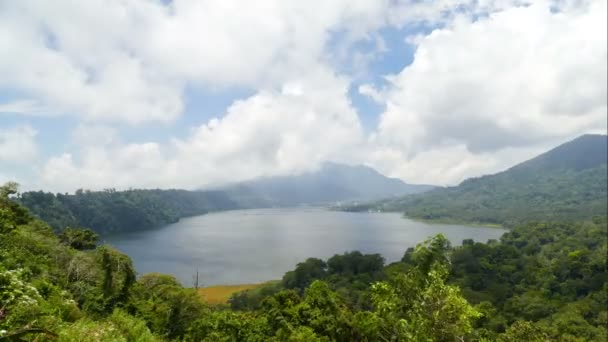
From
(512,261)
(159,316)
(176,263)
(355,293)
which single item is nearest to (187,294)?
(159,316)

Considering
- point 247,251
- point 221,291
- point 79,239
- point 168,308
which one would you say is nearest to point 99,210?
point 247,251

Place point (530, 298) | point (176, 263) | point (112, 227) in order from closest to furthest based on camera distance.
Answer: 1. point (530, 298)
2. point (176, 263)
3. point (112, 227)

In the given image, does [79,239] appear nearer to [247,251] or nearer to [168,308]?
[168,308]

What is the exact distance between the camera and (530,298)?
4409 cm

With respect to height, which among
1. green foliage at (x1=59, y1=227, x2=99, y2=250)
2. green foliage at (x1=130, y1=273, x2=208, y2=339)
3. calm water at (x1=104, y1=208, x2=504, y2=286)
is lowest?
calm water at (x1=104, y1=208, x2=504, y2=286)

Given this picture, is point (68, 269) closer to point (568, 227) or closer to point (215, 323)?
point (215, 323)

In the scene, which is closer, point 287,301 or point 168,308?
point 168,308

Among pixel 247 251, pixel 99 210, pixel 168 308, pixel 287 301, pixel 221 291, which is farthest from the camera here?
pixel 99 210

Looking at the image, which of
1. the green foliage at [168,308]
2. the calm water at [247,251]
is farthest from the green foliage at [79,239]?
the calm water at [247,251]

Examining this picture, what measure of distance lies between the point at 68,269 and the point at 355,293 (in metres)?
35.4

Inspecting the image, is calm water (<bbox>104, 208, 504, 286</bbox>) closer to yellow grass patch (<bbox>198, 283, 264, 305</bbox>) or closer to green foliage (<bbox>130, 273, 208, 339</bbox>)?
yellow grass patch (<bbox>198, 283, 264, 305</bbox>)

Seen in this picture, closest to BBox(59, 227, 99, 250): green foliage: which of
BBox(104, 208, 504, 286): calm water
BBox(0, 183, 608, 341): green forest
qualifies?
BBox(0, 183, 608, 341): green forest

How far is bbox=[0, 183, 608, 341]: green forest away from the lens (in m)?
8.06

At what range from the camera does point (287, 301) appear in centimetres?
2417
